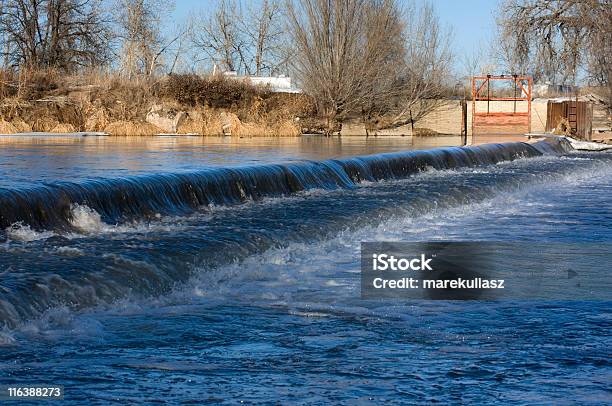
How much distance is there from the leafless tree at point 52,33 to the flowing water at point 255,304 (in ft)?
92.7

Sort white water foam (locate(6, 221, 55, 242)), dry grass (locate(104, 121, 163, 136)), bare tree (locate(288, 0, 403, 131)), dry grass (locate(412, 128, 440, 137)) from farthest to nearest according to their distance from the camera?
dry grass (locate(412, 128, 440, 137))
bare tree (locate(288, 0, 403, 131))
dry grass (locate(104, 121, 163, 136))
white water foam (locate(6, 221, 55, 242))

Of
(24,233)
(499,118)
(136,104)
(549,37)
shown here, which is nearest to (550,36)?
(549,37)

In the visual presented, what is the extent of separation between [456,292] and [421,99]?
90.8 feet

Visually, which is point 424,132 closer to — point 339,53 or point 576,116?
Result: point 339,53

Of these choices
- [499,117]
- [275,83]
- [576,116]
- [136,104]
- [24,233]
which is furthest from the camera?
[275,83]

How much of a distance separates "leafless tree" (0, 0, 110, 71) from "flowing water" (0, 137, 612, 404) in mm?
28243

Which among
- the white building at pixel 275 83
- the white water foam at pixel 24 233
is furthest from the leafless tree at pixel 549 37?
the white water foam at pixel 24 233

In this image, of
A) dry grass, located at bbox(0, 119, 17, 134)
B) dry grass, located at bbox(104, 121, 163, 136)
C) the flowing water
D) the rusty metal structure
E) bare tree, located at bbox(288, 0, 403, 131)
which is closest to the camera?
the flowing water

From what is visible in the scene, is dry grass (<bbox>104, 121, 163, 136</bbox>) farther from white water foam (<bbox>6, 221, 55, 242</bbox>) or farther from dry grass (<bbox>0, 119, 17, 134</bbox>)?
white water foam (<bbox>6, 221, 55, 242</bbox>)

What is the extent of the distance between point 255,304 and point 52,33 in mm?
34648

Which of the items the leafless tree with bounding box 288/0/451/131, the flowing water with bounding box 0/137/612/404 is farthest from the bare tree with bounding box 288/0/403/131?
the flowing water with bounding box 0/137/612/404

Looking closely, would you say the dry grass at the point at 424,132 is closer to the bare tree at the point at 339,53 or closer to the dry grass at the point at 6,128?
the bare tree at the point at 339,53

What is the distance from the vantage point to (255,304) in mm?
5824

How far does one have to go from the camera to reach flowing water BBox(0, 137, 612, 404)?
420 centimetres
